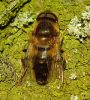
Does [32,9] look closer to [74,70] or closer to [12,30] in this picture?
[12,30]

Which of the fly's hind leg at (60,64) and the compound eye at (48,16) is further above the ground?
the compound eye at (48,16)

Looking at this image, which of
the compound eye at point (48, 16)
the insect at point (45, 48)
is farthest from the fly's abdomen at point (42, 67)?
the compound eye at point (48, 16)

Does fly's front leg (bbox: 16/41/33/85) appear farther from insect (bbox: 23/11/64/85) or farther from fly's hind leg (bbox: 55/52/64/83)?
fly's hind leg (bbox: 55/52/64/83)

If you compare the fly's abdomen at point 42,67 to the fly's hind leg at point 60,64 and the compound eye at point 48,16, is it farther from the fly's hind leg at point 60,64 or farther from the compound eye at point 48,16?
the compound eye at point 48,16

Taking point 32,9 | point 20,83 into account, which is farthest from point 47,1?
point 20,83

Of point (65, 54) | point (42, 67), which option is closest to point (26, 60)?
point (42, 67)
